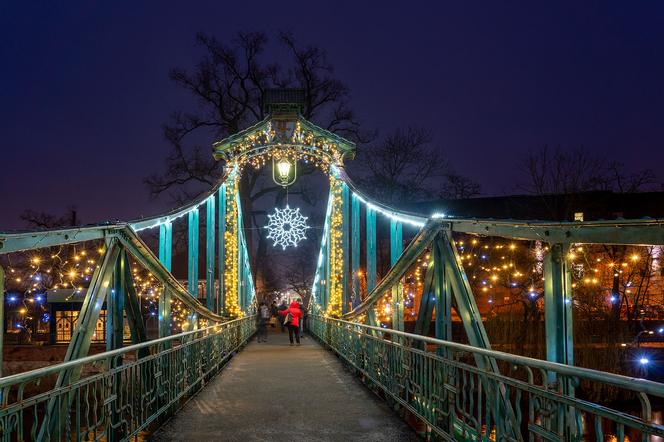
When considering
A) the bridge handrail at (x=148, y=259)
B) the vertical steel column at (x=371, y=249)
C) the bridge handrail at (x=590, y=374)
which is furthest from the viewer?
the vertical steel column at (x=371, y=249)

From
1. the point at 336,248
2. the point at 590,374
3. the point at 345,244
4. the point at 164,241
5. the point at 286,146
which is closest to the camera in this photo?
the point at 590,374

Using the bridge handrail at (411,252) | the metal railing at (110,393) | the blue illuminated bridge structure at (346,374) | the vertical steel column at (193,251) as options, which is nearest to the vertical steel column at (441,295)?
the blue illuminated bridge structure at (346,374)

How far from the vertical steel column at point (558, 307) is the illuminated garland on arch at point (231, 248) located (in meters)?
12.8

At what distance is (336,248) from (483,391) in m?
12.1

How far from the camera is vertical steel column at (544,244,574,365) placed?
4.39m

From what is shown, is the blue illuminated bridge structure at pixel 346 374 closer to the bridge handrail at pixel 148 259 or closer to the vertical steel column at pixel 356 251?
the bridge handrail at pixel 148 259

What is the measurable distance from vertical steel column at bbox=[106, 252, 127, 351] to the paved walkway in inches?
39.7

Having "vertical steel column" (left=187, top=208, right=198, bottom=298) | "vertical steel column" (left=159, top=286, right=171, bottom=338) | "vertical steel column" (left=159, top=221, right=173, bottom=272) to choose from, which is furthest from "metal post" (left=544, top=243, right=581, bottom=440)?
"vertical steel column" (left=187, top=208, right=198, bottom=298)

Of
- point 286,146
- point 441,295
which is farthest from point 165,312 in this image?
point 286,146

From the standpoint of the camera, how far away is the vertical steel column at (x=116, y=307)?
6433mm

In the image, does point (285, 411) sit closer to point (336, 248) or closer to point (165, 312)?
point (165, 312)

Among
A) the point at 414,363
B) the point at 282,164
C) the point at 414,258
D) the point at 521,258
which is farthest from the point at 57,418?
the point at 521,258

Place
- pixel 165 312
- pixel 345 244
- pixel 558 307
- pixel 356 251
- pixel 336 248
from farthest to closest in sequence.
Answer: pixel 336 248, pixel 345 244, pixel 356 251, pixel 165 312, pixel 558 307

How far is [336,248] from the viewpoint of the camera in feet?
57.2
